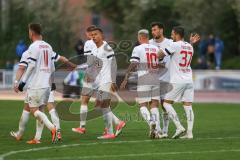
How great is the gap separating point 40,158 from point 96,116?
32.8 ft

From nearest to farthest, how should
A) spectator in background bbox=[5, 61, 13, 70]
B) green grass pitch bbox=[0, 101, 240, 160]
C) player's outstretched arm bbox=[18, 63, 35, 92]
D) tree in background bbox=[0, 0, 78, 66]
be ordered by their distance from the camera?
green grass pitch bbox=[0, 101, 240, 160] < player's outstretched arm bbox=[18, 63, 35, 92] < spectator in background bbox=[5, 61, 13, 70] < tree in background bbox=[0, 0, 78, 66]

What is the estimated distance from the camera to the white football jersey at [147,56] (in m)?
17.5

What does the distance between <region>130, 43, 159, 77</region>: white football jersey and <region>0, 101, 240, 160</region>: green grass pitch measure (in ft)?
5.00

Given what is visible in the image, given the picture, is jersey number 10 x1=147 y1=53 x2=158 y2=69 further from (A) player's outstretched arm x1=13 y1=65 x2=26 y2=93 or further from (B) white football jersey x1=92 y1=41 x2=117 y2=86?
(A) player's outstretched arm x1=13 y1=65 x2=26 y2=93

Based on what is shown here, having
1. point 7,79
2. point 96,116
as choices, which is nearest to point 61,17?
point 7,79

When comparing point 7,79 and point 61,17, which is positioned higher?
point 61,17

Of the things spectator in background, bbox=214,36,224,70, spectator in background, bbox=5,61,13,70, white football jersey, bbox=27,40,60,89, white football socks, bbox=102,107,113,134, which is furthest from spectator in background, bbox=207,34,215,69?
white football jersey, bbox=27,40,60,89

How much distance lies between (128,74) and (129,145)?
6.76 feet

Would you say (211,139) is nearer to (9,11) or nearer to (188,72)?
(188,72)

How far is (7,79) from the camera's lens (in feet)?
128

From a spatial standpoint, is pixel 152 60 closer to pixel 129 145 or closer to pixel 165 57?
pixel 165 57

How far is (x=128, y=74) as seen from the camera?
17.5m

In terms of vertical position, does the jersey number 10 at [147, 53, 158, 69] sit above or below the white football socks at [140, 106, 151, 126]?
above

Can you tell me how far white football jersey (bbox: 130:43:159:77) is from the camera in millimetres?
17516
